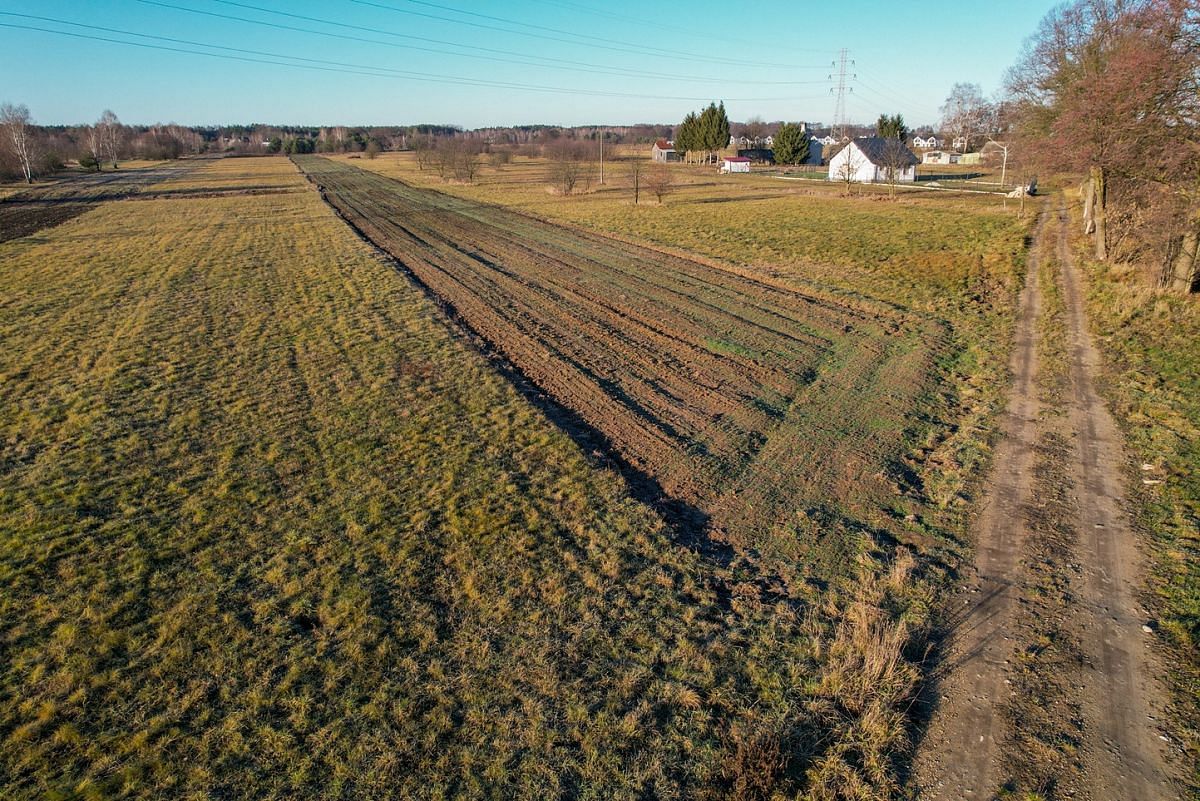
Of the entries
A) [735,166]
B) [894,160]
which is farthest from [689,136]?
[894,160]

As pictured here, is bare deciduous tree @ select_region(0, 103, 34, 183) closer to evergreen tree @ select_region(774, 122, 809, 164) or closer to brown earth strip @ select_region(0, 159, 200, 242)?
brown earth strip @ select_region(0, 159, 200, 242)

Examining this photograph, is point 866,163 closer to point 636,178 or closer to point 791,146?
point 791,146

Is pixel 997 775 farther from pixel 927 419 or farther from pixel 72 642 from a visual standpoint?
pixel 72 642

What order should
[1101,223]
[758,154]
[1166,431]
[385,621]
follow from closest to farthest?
[385,621]
[1166,431]
[1101,223]
[758,154]

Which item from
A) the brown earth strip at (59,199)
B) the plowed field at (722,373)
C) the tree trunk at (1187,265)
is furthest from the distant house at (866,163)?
the brown earth strip at (59,199)

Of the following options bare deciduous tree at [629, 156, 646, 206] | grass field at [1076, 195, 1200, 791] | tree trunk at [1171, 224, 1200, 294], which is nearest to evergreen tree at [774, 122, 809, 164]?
bare deciduous tree at [629, 156, 646, 206]
